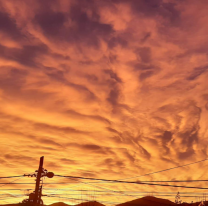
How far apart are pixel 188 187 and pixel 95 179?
10277 mm

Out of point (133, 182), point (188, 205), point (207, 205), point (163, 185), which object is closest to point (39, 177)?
point (133, 182)

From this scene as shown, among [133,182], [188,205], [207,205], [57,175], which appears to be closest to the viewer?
[133,182]

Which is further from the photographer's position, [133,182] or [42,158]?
[42,158]

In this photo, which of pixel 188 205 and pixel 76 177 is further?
pixel 188 205

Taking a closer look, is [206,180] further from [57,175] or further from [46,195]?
[46,195]

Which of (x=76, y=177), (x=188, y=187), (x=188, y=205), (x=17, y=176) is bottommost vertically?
(x=188, y=187)

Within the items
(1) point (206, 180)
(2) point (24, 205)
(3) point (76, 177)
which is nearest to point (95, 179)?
(3) point (76, 177)

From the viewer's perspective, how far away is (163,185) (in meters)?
31.8

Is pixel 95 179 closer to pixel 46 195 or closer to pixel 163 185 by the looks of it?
pixel 163 185

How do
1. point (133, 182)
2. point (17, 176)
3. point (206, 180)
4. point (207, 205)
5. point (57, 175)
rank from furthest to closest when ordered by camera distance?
point (207, 205) < point (17, 176) < point (57, 175) < point (133, 182) < point (206, 180)

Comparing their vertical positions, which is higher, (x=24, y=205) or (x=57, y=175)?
(x=24, y=205)

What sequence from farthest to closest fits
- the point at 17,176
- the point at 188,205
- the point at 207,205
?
1. the point at 188,205
2. the point at 207,205
3. the point at 17,176

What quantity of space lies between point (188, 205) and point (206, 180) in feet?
225

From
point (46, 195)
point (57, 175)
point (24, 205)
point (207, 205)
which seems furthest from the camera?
point (207, 205)
